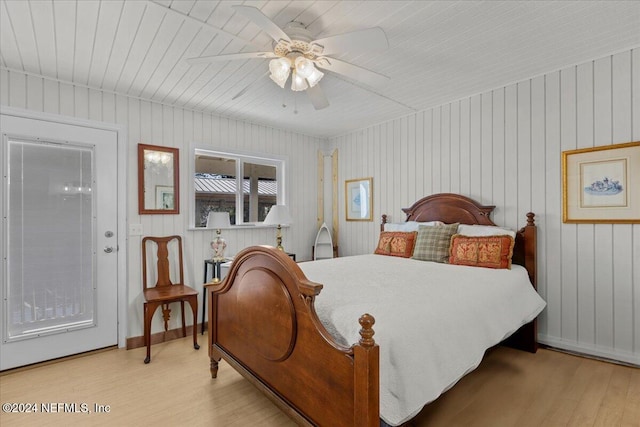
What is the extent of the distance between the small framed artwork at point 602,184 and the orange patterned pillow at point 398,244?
133cm

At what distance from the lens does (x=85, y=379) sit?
246cm

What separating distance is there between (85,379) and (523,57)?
13.9ft

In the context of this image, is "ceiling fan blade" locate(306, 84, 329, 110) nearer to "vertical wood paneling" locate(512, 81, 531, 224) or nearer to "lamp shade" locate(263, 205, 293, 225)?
"lamp shade" locate(263, 205, 293, 225)

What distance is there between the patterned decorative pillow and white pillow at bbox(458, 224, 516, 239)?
0.08 meters

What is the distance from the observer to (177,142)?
349 centimetres

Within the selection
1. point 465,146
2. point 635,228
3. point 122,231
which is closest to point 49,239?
point 122,231

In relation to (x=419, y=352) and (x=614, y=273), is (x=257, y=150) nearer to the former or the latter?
(x=419, y=352)

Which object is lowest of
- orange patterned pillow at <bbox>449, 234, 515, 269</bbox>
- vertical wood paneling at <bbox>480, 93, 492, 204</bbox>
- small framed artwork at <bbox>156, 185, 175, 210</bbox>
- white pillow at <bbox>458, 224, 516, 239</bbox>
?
orange patterned pillow at <bbox>449, 234, 515, 269</bbox>

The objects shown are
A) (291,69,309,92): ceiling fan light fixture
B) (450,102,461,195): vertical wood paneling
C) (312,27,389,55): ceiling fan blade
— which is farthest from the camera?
(450,102,461,195): vertical wood paneling

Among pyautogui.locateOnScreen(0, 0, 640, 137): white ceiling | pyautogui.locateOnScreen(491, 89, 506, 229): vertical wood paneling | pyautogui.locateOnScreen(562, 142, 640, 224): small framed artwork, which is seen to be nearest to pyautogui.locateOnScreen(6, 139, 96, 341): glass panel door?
pyautogui.locateOnScreen(0, 0, 640, 137): white ceiling

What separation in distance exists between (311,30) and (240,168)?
7.47 feet

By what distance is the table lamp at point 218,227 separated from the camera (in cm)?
348

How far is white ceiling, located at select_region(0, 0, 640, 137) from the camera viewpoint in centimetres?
188

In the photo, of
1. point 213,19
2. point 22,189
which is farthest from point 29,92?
point 213,19
